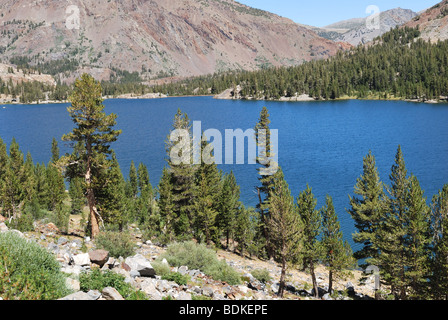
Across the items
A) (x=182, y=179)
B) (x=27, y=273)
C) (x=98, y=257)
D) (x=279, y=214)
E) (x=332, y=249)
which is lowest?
(x=332, y=249)

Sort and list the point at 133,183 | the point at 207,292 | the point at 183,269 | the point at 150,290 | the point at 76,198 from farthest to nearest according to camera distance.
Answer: the point at 133,183 → the point at 76,198 → the point at 183,269 → the point at 207,292 → the point at 150,290

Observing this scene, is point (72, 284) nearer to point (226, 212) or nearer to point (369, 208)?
point (369, 208)

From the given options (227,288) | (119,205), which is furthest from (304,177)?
(227,288)

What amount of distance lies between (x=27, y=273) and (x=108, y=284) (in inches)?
155

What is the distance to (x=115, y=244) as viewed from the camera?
105ft

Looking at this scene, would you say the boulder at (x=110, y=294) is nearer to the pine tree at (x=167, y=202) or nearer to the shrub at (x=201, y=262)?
the shrub at (x=201, y=262)

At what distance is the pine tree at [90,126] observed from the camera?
3666 centimetres

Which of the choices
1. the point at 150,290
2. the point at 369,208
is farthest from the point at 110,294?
the point at 369,208

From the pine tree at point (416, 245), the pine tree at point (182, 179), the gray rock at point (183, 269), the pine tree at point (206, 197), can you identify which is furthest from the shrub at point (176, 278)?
the pine tree at point (182, 179)

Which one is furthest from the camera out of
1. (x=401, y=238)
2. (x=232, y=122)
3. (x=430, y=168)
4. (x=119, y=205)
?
(x=232, y=122)

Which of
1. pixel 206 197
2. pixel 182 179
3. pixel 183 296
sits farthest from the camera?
pixel 182 179
